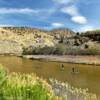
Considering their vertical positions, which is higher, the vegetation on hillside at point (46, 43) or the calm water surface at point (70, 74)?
the vegetation on hillside at point (46, 43)

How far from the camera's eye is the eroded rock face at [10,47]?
108 meters

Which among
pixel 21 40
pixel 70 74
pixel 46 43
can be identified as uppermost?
pixel 21 40

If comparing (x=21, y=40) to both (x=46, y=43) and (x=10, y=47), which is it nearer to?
(x=46, y=43)

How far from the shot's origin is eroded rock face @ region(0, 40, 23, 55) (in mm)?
108125

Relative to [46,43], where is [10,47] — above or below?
below

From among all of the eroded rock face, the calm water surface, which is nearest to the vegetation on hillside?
the eroded rock face

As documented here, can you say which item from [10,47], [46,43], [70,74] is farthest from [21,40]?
[70,74]

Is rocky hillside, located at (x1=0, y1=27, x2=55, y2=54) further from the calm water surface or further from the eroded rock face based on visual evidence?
the calm water surface

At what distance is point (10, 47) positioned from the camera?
368 ft

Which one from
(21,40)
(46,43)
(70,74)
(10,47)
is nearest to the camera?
(70,74)

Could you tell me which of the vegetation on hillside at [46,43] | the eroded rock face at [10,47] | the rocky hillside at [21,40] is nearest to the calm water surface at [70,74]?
the vegetation on hillside at [46,43]

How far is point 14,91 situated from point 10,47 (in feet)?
341

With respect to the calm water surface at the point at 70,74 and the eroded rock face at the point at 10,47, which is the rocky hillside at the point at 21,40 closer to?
the eroded rock face at the point at 10,47

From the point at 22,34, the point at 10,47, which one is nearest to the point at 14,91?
the point at 10,47
